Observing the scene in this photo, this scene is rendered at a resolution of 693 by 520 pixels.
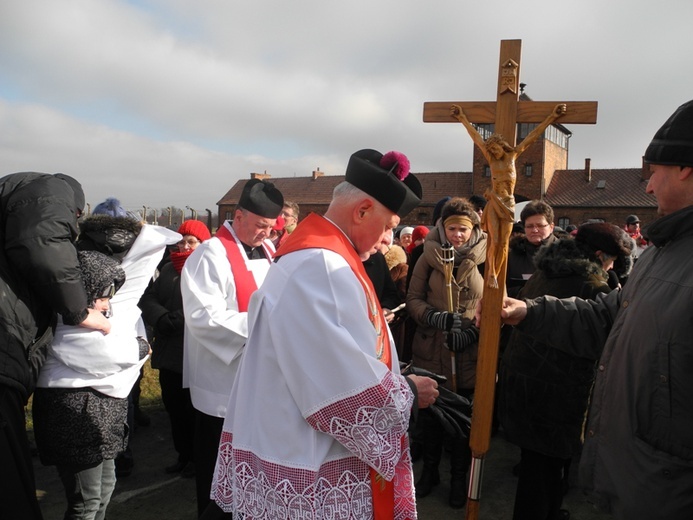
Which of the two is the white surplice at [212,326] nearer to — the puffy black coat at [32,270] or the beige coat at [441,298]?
the puffy black coat at [32,270]

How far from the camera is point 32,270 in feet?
7.43

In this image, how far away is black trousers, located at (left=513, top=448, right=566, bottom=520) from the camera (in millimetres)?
2857

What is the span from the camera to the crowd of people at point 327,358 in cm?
174

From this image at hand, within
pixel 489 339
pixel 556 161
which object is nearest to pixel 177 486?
pixel 489 339

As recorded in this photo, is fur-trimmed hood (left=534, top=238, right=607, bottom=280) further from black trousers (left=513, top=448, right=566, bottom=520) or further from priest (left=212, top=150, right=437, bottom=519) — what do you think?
priest (left=212, top=150, right=437, bottom=519)

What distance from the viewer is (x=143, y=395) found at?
6043mm

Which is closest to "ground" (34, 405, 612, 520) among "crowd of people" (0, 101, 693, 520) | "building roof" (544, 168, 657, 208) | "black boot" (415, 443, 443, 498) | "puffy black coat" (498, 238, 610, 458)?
"black boot" (415, 443, 443, 498)

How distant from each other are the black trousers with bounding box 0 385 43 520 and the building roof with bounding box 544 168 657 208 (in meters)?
41.1

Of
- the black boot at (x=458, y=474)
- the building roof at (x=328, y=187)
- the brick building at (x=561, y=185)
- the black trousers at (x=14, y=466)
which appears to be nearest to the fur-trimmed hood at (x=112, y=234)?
the black trousers at (x=14, y=466)

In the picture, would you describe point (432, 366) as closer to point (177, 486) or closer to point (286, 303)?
point (177, 486)

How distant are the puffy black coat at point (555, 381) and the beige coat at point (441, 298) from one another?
1033mm

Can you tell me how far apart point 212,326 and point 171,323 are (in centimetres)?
131

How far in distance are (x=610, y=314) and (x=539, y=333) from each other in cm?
34

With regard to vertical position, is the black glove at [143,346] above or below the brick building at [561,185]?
below
